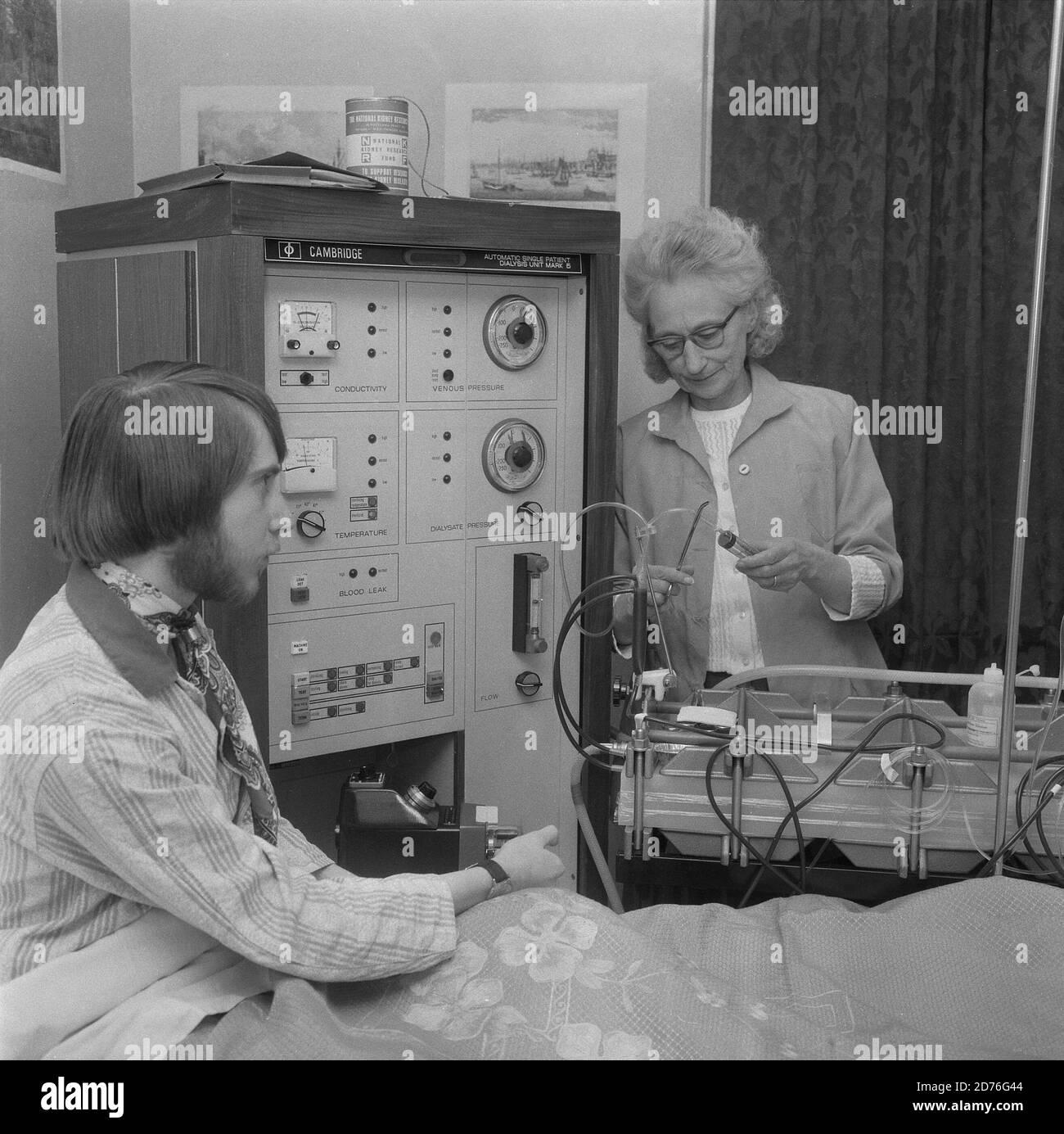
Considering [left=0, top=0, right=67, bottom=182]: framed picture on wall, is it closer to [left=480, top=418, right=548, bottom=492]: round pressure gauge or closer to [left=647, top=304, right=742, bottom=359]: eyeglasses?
[left=480, top=418, right=548, bottom=492]: round pressure gauge

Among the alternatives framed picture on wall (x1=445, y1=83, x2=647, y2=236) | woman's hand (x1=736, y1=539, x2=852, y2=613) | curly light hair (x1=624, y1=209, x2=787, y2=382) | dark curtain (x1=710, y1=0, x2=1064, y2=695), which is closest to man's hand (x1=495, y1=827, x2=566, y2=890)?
woman's hand (x1=736, y1=539, x2=852, y2=613)

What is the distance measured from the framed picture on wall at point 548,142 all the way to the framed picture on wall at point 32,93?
864 millimetres

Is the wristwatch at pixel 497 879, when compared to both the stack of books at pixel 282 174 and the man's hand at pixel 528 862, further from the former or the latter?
the stack of books at pixel 282 174

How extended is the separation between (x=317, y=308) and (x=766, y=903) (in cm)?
123

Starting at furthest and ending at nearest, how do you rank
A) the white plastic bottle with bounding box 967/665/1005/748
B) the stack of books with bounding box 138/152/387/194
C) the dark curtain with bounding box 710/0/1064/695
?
the dark curtain with bounding box 710/0/1064/695
the stack of books with bounding box 138/152/387/194
the white plastic bottle with bounding box 967/665/1005/748

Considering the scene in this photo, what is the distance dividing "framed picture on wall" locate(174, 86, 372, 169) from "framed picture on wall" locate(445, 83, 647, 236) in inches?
9.9

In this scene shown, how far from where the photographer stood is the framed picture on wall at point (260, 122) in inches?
113

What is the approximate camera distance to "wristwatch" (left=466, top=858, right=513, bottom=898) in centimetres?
157

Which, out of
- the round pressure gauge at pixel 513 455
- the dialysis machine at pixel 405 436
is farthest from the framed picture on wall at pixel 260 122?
the round pressure gauge at pixel 513 455

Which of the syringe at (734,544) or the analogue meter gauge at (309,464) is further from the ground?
the analogue meter gauge at (309,464)

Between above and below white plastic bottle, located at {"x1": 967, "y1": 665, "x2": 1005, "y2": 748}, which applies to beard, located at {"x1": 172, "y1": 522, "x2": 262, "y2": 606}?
above

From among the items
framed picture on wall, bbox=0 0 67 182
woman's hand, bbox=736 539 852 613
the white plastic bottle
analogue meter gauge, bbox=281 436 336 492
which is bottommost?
the white plastic bottle

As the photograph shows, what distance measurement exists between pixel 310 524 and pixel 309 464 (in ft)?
0.34

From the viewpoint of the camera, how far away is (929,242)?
9.24 ft
